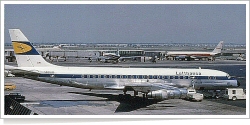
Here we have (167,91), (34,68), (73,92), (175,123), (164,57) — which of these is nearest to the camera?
(175,123)

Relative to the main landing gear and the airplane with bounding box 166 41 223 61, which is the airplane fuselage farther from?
the airplane with bounding box 166 41 223 61

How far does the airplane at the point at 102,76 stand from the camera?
3822 cm

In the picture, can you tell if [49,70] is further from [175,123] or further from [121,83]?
[175,123]

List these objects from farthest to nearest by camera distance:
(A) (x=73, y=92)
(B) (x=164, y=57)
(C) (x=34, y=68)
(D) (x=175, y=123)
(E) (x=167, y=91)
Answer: (B) (x=164, y=57)
(A) (x=73, y=92)
(C) (x=34, y=68)
(E) (x=167, y=91)
(D) (x=175, y=123)

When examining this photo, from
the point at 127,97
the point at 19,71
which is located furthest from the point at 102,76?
the point at 19,71

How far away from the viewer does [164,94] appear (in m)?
36.7

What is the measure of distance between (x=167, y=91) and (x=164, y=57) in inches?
4453

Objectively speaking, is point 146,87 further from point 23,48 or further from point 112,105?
point 23,48

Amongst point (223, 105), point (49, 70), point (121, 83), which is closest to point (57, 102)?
point (49, 70)

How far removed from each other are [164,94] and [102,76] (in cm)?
741

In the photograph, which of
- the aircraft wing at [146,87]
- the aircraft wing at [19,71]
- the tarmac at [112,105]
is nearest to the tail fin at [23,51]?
the aircraft wing at [19,71]

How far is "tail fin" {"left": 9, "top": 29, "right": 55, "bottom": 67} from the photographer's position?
3806 centimetres

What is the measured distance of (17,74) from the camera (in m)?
37.8

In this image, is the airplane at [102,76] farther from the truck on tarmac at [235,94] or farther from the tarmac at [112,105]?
the truck on tarmac at [235,94]
